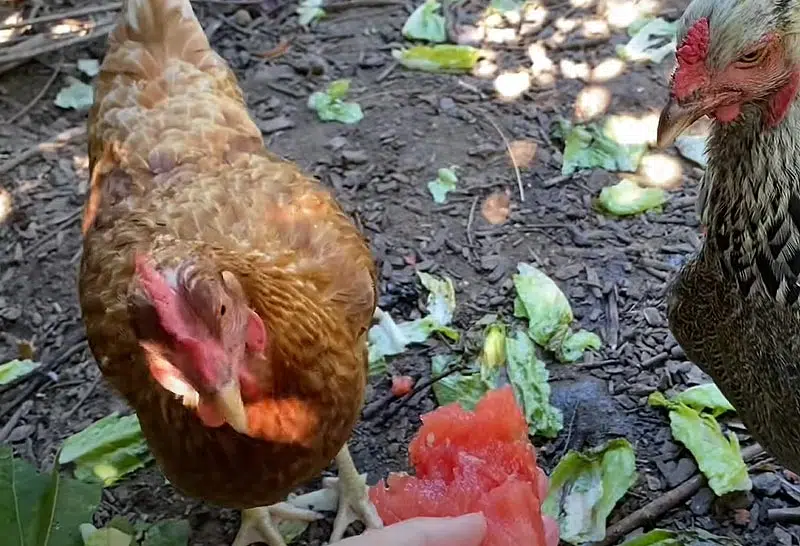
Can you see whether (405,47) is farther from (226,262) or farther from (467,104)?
(226,262)

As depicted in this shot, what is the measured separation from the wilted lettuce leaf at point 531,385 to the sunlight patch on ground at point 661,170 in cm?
85

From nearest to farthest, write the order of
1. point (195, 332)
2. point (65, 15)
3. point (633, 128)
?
point (195, 332) → point (633, 128) → point (65, 15)

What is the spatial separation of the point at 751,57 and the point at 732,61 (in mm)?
38

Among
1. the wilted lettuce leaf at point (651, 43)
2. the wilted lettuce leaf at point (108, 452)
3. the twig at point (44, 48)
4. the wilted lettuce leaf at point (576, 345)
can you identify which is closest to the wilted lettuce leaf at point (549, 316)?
the wilted lettuce leaf at point (576, 345)

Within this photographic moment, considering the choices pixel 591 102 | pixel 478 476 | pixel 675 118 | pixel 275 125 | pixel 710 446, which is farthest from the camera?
pixel 275 125

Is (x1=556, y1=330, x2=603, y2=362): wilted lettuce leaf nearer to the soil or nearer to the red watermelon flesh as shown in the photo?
the soil

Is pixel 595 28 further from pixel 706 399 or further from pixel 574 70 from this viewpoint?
pixel 706 399

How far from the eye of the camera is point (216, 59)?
2.77 meters

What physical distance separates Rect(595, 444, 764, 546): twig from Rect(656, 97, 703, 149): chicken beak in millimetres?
1172

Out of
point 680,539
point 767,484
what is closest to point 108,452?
point 680,539

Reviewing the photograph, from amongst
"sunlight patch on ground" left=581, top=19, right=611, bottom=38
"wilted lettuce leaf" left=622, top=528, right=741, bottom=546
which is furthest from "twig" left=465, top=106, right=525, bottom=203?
"wilted lettuce leaf" left=622, top=528, right=741, bottom=546

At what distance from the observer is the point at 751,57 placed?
1.75 meters

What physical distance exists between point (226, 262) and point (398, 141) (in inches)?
71.5

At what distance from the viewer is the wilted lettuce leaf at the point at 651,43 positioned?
3.72 m
